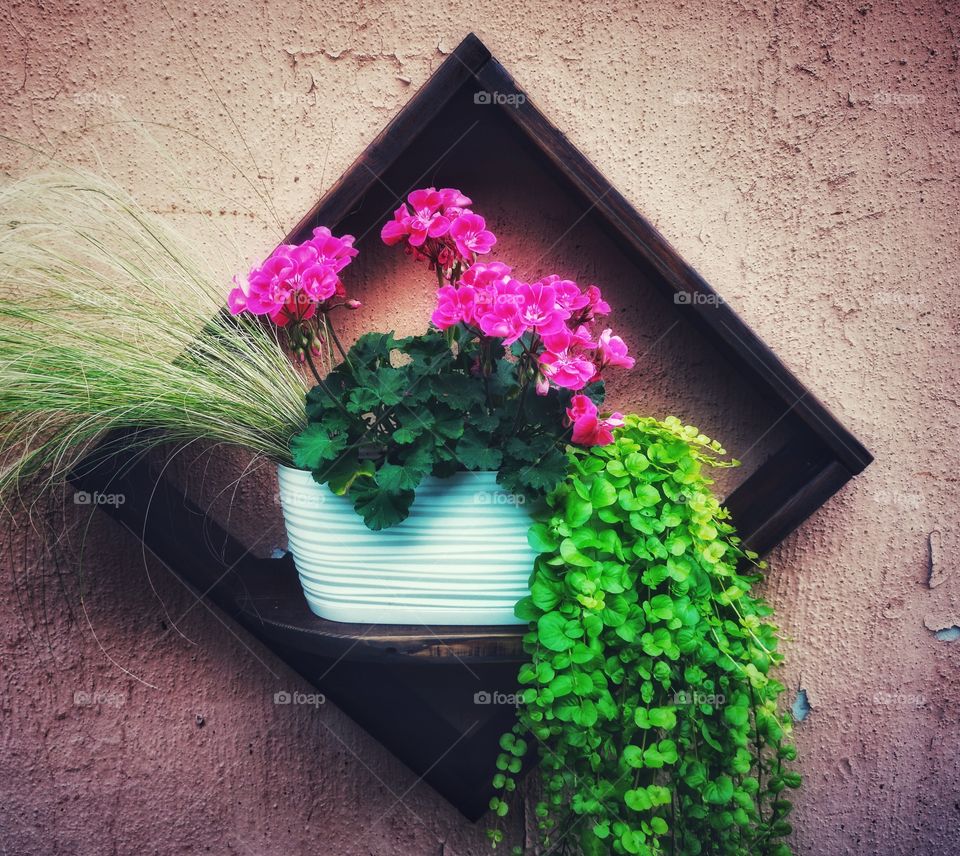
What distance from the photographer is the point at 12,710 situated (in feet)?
3.56

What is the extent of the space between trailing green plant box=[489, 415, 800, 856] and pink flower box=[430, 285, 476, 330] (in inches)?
9.6

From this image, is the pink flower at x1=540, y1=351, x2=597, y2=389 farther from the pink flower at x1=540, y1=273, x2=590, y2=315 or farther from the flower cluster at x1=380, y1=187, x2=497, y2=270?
the flower cluster at x1=380, y1=187, x2=497, y2=270

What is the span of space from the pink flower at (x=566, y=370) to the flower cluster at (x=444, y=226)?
0.57ft

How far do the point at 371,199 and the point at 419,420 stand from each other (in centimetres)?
42

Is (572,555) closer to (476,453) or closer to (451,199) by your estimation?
(476,453)

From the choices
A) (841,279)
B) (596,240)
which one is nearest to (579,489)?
(596,240)

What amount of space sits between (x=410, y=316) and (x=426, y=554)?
0.45m

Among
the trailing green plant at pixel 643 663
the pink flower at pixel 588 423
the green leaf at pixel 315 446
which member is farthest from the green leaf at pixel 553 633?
the green leaf at pixel 315 446

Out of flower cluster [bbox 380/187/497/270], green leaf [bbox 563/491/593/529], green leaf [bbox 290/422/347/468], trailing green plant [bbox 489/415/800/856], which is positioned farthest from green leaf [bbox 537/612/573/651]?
flower cluster [bbox 380/187/497/270]

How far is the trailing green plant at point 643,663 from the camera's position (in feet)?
2.65

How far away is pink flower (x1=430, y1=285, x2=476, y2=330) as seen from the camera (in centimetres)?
78

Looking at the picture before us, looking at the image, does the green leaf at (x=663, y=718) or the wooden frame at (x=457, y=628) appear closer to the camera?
the green leaf at (x=663, y=718)

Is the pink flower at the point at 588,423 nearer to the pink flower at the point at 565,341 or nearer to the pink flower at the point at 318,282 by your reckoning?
the pink flower at the point at 565,341

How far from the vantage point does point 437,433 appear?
2.72 ft
